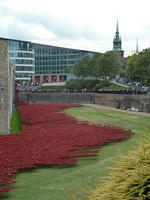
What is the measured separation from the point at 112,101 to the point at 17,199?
48977 millimetres

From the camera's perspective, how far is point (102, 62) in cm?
9381

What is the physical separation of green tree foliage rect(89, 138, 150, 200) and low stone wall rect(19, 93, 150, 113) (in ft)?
141

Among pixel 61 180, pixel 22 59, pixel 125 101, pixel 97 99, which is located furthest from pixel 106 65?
pixel 61 180

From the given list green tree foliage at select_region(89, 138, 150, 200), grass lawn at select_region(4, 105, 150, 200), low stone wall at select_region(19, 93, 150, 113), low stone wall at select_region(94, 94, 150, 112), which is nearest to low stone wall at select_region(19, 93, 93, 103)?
low stone wall at select_region(19, 93, 150, 113)

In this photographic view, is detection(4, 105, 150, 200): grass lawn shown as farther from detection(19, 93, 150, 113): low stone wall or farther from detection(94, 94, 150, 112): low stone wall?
detection(19, 93, 150, 113): low stone wall

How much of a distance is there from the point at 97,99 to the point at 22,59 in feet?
308

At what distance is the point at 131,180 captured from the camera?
6.49 metres

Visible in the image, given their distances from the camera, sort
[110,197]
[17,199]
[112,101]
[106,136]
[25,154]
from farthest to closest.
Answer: [112,101], [106,136], [25,154], [17,199], [110,197]

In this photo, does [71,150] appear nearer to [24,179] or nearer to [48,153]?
[48,153]

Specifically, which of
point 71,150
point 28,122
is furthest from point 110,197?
point 28,122

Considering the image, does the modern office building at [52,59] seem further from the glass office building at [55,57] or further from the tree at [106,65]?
the tree at [106,65]

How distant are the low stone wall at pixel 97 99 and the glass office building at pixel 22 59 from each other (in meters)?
79.7

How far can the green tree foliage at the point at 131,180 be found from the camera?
6387mm

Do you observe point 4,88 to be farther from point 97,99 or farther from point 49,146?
point 97,99
